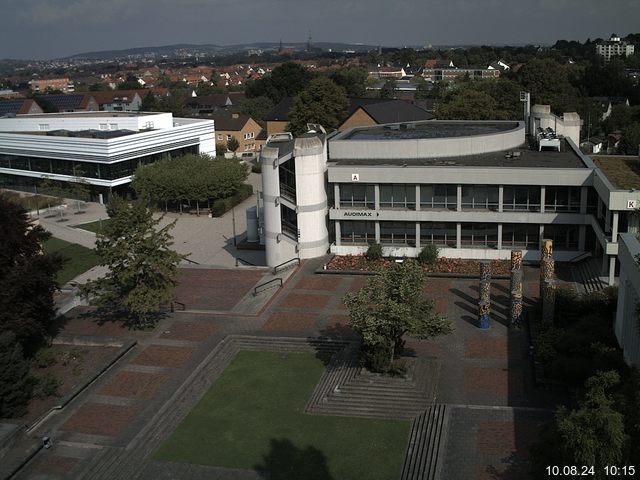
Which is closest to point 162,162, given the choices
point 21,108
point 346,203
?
point 346,203

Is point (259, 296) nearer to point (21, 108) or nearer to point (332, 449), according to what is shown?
point (332, 449)

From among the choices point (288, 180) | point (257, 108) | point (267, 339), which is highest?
point (288, 180)

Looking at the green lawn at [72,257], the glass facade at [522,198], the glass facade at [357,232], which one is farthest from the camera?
the green lawn at [72,257]

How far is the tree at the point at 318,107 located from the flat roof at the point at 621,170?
36.8 metres

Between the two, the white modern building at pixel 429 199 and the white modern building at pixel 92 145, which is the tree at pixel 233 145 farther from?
the white modern building at pixel 429 199

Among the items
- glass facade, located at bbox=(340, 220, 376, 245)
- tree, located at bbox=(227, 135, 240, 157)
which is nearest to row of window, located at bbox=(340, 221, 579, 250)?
glass facade, located at bbox=(340, 220, 376, 245)

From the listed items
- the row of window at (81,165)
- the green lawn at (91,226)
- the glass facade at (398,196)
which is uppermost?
the glass facade at (398,196)

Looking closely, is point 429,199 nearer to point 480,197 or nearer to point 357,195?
point 480,197

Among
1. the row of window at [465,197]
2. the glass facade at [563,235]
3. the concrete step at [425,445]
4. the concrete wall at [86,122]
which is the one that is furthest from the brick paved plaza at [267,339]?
the concrete wall at [86,122]

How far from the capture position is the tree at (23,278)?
27516 mm

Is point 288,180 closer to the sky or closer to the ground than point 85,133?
closer to the ground

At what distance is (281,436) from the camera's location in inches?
894

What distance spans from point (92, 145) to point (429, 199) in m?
36.6

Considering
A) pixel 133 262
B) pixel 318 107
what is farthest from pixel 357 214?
pixel 318 107
